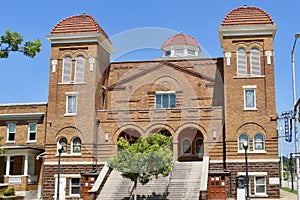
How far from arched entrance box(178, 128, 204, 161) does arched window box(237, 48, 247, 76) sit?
5759 mm

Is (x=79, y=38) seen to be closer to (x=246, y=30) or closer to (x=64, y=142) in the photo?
(x=64, y=142)

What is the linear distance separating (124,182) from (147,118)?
5881mm

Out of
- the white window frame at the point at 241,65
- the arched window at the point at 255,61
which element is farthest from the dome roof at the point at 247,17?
the white window frame at the point at 241,65

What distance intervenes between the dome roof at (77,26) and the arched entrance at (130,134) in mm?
8320

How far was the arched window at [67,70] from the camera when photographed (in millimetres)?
34938

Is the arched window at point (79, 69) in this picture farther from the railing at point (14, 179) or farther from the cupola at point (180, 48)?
the cupola at point (180, 48)

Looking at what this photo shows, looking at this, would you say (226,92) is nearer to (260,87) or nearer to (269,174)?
(260,87)

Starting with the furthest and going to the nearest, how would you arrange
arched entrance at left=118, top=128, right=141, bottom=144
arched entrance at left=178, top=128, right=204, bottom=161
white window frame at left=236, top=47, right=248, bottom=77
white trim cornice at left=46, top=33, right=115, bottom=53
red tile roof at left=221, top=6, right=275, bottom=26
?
white trim cornice at left=46, top=33, right=115, bottom=53 < arched entrance at left=178, top=128, right=204, bottom=161 < arched entrance at left=118, top=128, right=141, bottom=144 < red tile roof at left=221, top=6, right=275, bottom=26 < white window frame at left=236, top=47, right=248, bottom=77

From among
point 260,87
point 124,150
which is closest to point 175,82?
point 260,87

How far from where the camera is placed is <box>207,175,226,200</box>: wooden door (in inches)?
1141

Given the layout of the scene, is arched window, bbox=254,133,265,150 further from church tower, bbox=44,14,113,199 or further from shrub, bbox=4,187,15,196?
shrub, bbox=4,187,15,196

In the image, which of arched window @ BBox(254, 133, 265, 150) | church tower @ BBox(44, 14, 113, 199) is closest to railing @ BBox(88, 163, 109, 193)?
church tower @ BBox(44, 14, 113, 199)

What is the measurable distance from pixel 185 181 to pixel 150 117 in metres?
6.62

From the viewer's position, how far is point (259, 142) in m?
→ 31.5
